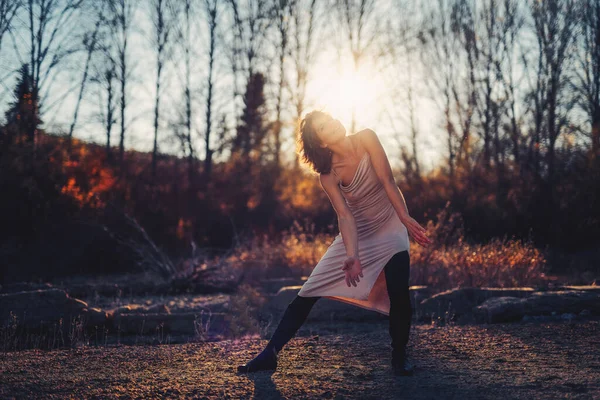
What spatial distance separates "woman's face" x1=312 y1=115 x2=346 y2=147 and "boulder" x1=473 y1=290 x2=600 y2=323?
10.4ft

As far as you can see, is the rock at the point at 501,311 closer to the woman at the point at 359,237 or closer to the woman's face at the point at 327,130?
the woman at the point at 359,237

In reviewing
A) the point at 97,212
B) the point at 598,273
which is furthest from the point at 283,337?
the point at 97,212

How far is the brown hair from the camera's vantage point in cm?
421

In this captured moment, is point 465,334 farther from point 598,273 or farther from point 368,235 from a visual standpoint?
point 598,273

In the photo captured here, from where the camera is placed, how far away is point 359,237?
14.0 feet

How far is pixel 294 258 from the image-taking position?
12070 millimetres

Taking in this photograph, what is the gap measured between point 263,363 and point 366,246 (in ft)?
3.33

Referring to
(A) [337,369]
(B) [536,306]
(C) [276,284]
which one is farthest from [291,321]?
(C) [276,284]

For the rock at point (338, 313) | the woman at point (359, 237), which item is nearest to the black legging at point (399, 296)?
the woman at point (359, 237)

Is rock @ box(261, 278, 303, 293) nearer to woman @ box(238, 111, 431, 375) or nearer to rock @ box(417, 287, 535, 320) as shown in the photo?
rock @ box(417, 287, 535, 320)

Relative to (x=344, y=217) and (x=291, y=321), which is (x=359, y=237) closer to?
(x=344, y=217)

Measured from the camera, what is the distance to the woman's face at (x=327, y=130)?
4180 millimetres

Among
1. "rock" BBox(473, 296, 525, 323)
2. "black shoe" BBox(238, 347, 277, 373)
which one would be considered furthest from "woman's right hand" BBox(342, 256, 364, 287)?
"rock" BBox(473, 296, 525, 323)

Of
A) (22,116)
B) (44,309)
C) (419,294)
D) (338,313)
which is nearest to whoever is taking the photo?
(44,309)
